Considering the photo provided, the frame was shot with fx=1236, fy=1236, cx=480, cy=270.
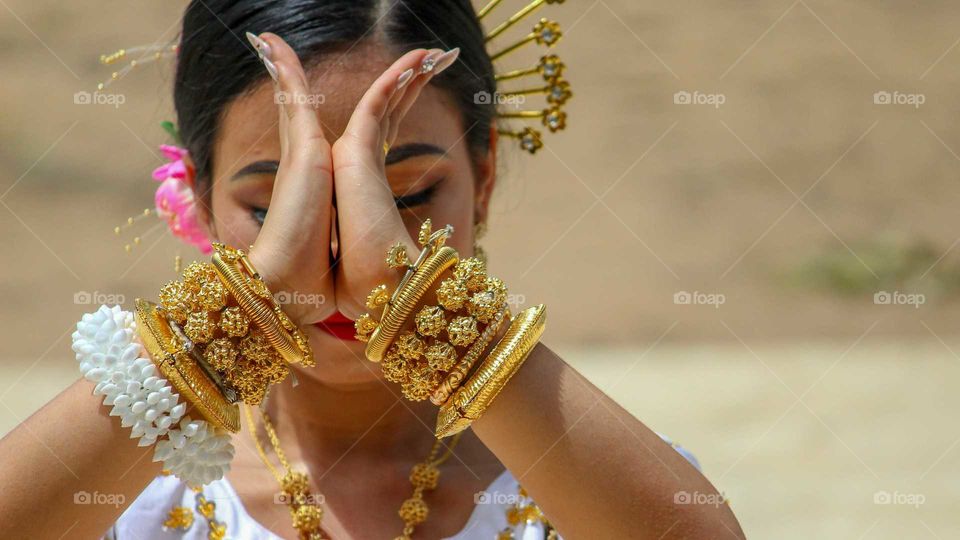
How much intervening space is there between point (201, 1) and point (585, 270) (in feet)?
17.7

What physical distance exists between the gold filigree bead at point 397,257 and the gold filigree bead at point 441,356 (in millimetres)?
128

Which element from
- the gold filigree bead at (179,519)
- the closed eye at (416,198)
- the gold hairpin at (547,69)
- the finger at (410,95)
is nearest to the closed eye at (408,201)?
the closed eye at (416,198)

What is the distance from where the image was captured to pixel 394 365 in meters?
1.81

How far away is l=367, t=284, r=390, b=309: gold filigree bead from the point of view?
1797 mm

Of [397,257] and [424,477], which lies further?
[424,477]

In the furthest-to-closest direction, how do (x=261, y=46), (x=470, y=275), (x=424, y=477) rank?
(x=424, y=477), (x=261, y=46), (x=470, y=275)

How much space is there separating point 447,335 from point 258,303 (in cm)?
28

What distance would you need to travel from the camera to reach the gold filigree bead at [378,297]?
5.90ft

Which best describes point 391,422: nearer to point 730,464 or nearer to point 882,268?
point 730,464

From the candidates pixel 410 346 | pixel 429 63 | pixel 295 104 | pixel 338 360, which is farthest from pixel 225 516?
pixel 429 63

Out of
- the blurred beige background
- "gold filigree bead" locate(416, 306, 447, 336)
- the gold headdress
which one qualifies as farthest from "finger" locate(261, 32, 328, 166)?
the blurred beige background

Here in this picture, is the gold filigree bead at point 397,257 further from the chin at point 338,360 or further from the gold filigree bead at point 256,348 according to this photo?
the chin at point 338,360

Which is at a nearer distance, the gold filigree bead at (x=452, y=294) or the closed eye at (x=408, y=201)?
the gold filigree bead at (x=452, y=294)

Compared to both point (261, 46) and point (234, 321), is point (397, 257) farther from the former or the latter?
point (261, 46)
